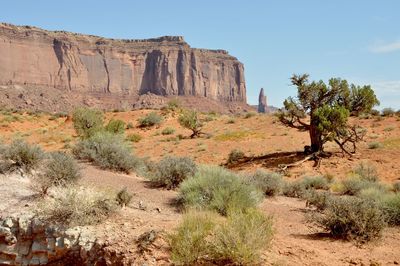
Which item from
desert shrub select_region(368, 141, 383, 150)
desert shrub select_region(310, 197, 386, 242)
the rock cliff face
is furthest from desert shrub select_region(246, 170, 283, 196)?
the rock cliff face

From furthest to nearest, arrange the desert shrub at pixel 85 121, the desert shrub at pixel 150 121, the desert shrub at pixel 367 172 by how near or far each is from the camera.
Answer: the desert shrub at pixel 150 121, the desert shrub at pixel 85 121, the desert shrub at pixel 367 172

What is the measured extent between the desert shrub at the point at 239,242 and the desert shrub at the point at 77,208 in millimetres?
2464

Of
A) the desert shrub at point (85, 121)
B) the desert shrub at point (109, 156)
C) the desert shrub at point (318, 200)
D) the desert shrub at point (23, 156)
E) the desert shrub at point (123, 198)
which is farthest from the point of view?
the desert shrub at point (85, 121)

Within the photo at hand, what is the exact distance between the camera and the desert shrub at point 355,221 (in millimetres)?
7141

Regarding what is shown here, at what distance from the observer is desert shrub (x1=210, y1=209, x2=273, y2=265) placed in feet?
17.5

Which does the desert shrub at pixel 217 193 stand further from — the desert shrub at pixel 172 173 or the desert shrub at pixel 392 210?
the desert shrub at pixel 392 210

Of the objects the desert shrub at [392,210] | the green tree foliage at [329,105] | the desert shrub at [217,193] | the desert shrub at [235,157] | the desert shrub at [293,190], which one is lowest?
the desert shrub at [235,157]

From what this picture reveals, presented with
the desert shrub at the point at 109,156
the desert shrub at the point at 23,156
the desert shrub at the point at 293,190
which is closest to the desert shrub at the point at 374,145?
the desert shrub at the point at 293,190

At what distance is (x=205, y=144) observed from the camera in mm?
29391

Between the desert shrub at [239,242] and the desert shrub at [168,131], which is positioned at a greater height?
the desert shrub at [239,242]

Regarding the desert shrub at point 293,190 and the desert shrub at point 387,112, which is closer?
the desert shrub at point 293,190

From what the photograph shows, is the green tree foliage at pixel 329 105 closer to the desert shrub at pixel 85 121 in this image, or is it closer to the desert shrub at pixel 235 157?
the desert shrub at pixel 235 157

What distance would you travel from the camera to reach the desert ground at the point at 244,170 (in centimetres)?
621

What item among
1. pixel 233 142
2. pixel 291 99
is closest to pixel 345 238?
pixel 291 99
